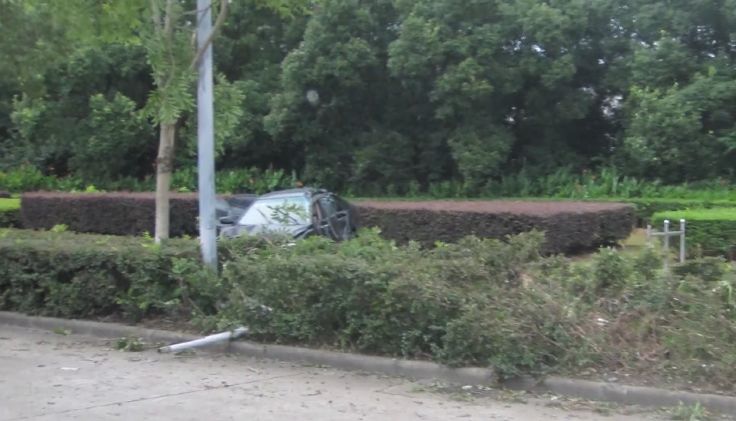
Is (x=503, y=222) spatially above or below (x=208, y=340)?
above

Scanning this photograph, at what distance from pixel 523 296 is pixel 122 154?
25106 mm

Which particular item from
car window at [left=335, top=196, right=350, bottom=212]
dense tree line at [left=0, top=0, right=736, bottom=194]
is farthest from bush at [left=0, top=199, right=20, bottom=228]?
car window at [left=335, top=196, right=350, bottom=212]

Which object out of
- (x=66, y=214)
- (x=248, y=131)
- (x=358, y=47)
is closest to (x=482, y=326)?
(x=66, y=214)

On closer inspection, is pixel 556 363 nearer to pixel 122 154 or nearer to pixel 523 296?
pixel 523 296

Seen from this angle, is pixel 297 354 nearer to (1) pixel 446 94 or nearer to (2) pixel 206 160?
(2) pixel 206 160

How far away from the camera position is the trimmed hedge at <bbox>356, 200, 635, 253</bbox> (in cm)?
1809

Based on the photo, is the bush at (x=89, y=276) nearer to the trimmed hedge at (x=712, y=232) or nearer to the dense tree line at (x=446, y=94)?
the trimmed hedge at (x=712, y=232)

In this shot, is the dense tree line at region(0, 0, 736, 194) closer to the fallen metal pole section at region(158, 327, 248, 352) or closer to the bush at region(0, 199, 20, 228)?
the bush at region(0, 199, 20, 228)

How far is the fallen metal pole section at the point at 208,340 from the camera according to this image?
10656 mm

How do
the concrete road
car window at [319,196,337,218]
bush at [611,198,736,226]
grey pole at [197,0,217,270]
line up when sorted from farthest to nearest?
bush at [611,198,736,226] → car window at [319,196,337,218] → grey pole at [197,0,217,270] → the concrete road

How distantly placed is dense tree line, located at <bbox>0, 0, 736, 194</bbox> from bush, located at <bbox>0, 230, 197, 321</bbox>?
36.8ft

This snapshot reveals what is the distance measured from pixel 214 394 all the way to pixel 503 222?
1000 cm

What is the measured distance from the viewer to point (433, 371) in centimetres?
945

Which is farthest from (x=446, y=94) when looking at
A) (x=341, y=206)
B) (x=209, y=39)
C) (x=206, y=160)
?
(x=206, y=160)
